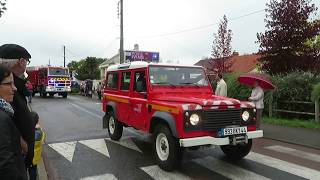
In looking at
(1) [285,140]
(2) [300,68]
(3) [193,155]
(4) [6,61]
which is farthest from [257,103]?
(4) [6,61]

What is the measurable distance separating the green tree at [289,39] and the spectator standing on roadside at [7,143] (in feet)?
51.5

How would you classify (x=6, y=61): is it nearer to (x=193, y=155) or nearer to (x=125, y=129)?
(x=193, y=155)

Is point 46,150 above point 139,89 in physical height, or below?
below

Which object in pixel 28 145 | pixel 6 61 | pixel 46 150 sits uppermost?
pixel 6 61

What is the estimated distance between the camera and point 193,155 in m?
8.88

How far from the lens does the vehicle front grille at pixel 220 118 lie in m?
7.19

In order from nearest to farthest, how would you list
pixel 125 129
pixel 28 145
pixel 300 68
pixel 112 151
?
pixel 28 145
pixel 112 151
pixel 125 129
pixel 300 68

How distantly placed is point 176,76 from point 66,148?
3.40m

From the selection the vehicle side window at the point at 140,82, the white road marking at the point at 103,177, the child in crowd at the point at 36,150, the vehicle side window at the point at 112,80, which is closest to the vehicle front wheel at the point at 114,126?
the vehicle side window at the point at 112,80

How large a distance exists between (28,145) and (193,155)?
5768 mm

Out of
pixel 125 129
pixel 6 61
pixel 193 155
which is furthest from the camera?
pixel 125 129

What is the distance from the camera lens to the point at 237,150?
8414 millimetres

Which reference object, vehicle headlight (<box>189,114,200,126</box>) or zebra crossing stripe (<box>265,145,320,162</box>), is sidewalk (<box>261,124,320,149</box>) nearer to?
zebra crossing stripe (<box>265,145,320,162</box>)

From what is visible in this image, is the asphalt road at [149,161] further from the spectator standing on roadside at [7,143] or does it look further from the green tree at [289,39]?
the green tree at [289,39]
